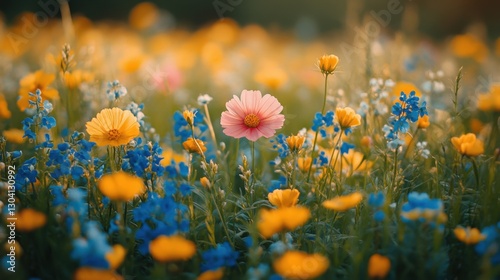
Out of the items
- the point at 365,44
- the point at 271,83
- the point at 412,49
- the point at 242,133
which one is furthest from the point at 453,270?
the point at 412,49

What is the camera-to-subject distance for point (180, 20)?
10.1 meters

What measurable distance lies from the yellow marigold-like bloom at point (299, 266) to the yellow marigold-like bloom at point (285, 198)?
1.25ft

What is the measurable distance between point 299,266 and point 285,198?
40cm

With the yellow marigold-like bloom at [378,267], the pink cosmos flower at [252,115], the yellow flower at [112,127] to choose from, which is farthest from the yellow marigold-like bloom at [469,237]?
the yellow flower at [112,127]

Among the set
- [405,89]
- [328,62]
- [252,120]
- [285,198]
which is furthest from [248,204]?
[405,89]

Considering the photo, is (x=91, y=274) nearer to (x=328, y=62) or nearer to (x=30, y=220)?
(x=30, y=220)

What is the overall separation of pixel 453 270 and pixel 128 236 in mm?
1005

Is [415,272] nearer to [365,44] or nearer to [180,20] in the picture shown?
[365,44]

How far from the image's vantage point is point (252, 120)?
1718mm

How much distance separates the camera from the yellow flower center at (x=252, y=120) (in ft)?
5.64

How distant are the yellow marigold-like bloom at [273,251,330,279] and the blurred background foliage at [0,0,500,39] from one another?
7755 mm

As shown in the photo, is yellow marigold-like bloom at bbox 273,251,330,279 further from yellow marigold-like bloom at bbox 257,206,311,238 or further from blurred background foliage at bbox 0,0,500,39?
blurred background foliage at bbox 0,0,500,39

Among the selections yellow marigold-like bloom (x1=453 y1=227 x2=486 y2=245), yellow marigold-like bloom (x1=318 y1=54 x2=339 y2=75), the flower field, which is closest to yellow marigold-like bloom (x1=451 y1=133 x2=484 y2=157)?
the flower field

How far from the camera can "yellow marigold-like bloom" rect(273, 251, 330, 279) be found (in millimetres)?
1166
